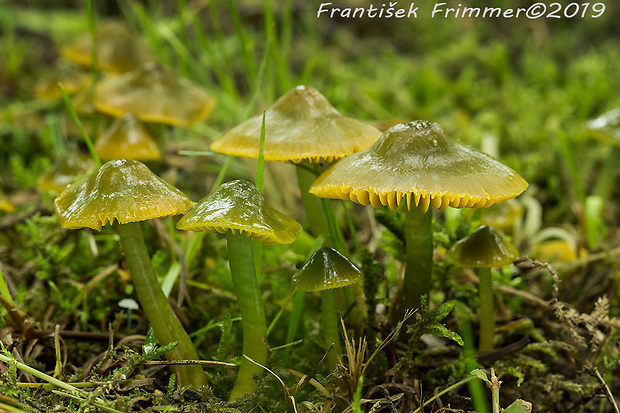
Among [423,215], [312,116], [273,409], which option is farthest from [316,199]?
[273,409]

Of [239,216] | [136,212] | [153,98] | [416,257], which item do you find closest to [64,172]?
[153,98]

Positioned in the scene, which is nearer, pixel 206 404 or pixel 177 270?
pixel 206 404

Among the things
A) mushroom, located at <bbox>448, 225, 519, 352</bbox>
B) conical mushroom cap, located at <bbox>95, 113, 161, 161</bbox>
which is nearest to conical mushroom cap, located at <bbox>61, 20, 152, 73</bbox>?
conical mushroom cap, located at <bbox>95, 113, 161, 161</bbox>

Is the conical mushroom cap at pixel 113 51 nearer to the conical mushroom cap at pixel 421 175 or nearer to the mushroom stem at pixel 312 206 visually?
the mushroom stem at pixel 312 206

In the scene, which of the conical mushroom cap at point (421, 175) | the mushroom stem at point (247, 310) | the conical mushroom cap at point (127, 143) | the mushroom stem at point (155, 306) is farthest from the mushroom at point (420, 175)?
the conical mushroom cap at point (127, 143)

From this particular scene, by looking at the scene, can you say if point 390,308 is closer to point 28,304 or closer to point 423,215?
point 423,215

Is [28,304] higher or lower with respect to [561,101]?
lower

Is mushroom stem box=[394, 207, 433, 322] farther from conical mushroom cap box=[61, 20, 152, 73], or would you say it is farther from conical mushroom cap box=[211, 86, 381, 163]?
conical mushroom cap box=[61, 20, 152, 73]
